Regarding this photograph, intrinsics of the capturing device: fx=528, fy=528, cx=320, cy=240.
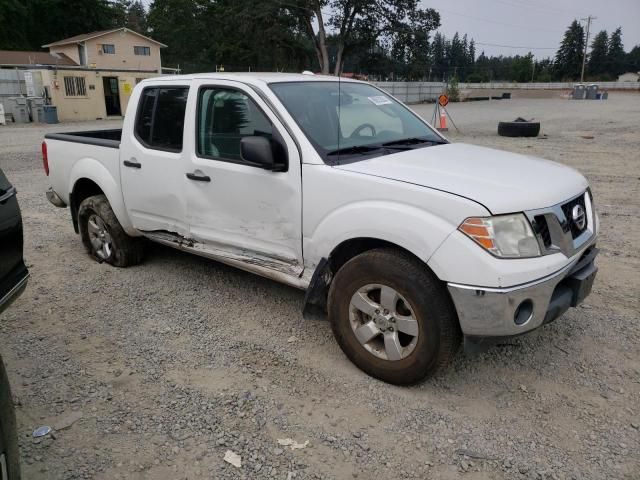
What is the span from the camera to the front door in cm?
359

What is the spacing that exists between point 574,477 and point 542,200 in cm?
142

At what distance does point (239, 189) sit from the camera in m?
3.82

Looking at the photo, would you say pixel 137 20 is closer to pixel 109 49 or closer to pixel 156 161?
pixel 109 49

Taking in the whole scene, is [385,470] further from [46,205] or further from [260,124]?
[46,205]

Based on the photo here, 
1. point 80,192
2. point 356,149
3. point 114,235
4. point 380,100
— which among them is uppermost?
point 380,100

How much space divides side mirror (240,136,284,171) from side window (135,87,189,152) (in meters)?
1.04

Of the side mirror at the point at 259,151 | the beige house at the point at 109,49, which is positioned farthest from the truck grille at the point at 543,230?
the beige house at the point at 109,49

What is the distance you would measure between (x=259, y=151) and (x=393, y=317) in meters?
1.36

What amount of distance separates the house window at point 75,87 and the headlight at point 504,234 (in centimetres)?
2679

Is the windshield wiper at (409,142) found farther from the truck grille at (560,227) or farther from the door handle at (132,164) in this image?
the door handle at (132,164)

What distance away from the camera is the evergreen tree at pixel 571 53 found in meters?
110

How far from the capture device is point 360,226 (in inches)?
124

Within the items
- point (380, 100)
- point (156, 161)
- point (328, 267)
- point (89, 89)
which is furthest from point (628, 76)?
point (328, 267)

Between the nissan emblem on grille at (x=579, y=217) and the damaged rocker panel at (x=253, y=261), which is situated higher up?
the nissan emblem on grille at (x=579, y=217)
